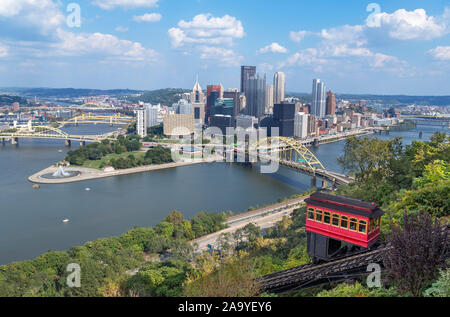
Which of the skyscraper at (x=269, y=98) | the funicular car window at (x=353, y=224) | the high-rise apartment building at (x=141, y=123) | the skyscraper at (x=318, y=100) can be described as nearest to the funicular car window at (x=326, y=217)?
the funicular car window at (x=353, y=224)

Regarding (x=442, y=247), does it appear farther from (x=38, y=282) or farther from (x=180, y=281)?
(x=38, y=282)

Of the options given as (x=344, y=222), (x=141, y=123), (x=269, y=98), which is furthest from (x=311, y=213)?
(x=269, y=98)

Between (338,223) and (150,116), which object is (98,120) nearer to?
(150,116)

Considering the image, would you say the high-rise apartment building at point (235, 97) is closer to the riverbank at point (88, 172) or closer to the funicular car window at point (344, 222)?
the riverbank at point (88, 172)

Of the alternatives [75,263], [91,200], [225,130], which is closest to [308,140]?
[225,130]

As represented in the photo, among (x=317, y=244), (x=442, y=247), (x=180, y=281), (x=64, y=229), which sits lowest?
(x=64, y=229)

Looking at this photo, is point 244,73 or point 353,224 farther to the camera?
point 244,73
